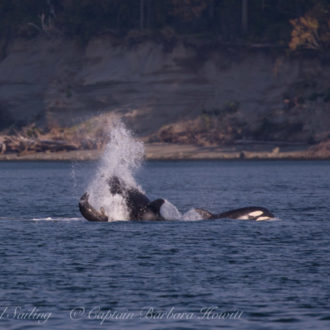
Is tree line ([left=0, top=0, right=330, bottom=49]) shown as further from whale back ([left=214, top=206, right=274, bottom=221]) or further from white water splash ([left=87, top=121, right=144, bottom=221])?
whale back ([left=214, top=206, right=274, bottom=221])

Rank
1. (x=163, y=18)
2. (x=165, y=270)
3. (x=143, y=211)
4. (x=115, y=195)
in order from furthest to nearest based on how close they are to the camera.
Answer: (x=163, y=18), (x=143, y=211), (x=115, y=195), (x=165, y=270)

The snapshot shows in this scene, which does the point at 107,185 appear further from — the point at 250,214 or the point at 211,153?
the point at 211,153

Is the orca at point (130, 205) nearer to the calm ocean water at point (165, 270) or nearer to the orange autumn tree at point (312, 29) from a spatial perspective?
the calm ocean water at point (165, 270)

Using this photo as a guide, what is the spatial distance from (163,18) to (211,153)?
18.0m

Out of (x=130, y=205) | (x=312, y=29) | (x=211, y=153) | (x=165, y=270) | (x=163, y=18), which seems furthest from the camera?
(x=163, y=18)

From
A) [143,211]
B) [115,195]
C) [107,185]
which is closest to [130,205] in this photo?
[143,211]

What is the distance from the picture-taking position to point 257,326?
1605 centimetres

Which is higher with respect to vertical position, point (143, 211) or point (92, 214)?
point (143, 211)

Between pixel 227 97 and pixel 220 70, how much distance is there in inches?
149

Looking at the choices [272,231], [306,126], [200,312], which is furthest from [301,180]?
[200,312]

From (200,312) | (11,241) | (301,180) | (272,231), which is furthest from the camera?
(301,180)

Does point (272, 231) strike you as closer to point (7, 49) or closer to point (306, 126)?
point (306, 126)

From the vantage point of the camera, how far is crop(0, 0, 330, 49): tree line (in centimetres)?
8856

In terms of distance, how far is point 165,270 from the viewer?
21.8m
